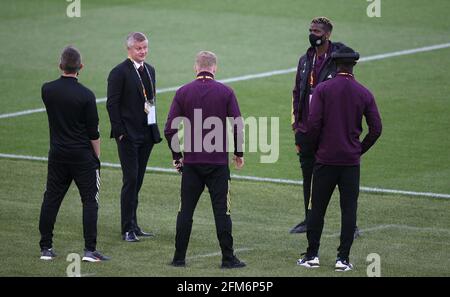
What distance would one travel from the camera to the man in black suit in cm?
1262

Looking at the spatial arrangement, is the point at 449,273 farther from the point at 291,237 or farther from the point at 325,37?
the point at 325,37

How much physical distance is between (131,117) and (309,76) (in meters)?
2.08

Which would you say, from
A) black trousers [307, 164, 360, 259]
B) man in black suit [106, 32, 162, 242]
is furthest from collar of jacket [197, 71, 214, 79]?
man in black suit [106, 32, 162, 242]

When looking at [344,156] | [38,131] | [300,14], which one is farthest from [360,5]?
[344,156]

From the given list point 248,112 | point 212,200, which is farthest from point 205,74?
point 248,112

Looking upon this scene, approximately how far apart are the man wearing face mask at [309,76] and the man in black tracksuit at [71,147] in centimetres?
265

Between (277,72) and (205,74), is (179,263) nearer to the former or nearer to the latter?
(205,74)

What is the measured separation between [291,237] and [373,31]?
1482cm

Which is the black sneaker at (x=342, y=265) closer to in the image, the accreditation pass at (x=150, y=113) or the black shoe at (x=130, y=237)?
the black shoe at (x=130, y=237)

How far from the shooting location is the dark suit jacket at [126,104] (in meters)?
12.6

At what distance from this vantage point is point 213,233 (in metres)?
13.0

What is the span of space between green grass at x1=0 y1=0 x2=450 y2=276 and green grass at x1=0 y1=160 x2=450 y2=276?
2 centimetres
